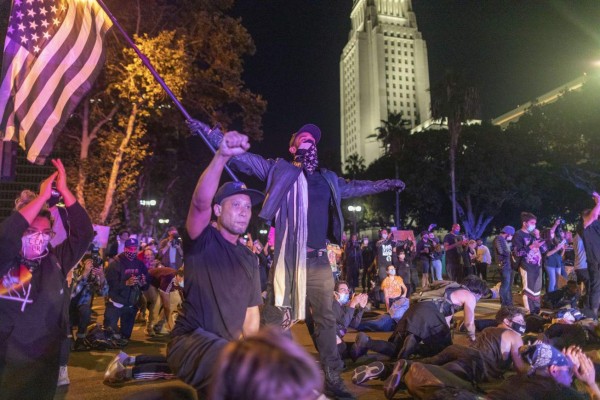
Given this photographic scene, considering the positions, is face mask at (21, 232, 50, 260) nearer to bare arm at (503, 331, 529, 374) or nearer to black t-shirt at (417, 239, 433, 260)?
bare arm at (503, 331, 529, 374)

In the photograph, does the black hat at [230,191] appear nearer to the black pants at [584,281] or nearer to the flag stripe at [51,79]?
the flag stripe at [51,79]

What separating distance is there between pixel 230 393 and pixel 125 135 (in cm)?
1771

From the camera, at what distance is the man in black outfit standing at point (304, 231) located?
13.5 ft

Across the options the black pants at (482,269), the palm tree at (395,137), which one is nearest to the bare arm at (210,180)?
the black pants at (482,269)

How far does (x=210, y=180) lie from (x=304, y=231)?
1825mm

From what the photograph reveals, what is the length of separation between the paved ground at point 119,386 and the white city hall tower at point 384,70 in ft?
376

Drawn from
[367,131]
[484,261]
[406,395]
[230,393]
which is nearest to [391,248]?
[484,261]

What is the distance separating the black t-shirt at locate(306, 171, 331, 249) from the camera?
14.6 ft

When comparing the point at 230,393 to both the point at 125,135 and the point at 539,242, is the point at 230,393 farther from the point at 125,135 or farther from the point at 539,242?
the point at 125,135

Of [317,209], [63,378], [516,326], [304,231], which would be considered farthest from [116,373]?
[516,326]

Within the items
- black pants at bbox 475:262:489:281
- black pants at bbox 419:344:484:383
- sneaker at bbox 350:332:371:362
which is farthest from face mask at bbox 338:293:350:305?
black pants at bbox 475:262:489:281

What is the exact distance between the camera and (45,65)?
5.38 meters

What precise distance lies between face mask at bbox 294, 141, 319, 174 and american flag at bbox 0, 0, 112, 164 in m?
2.86

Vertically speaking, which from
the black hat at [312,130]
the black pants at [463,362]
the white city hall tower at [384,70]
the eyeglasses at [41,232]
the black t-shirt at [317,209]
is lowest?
the black pants at [463,362]
